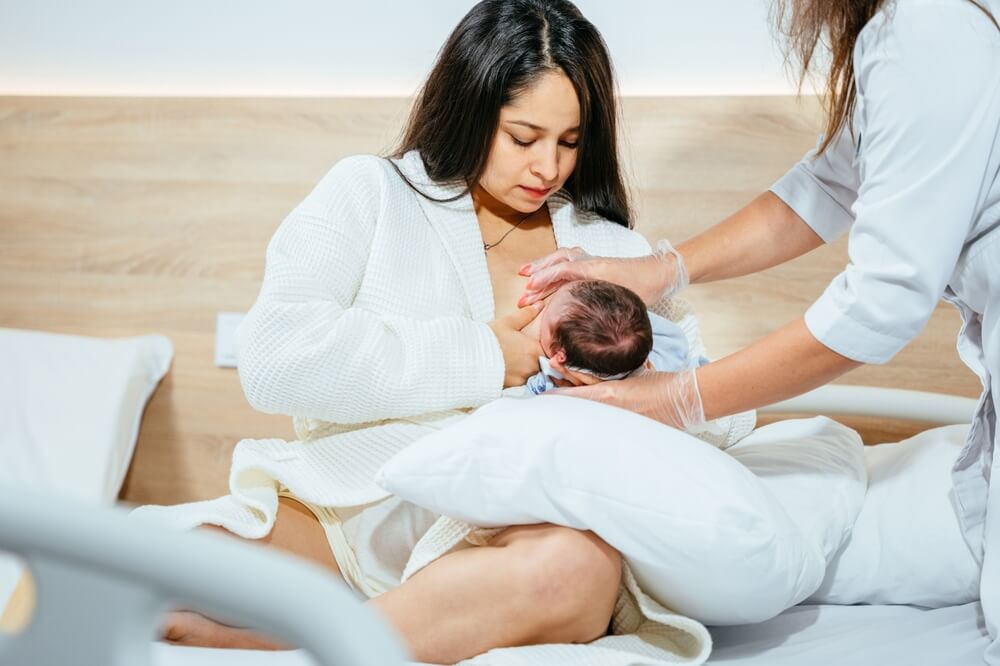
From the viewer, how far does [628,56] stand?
2100 mm

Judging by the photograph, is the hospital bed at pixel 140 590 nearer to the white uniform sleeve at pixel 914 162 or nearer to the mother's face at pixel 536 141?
the white uniform sleeve at pixel 914 162

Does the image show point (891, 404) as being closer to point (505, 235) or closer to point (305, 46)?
point (505, 235)

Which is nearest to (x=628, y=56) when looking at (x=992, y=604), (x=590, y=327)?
(x=590, y=327)

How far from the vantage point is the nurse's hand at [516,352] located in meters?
1.51

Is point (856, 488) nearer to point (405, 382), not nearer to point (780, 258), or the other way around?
point (780, 258)

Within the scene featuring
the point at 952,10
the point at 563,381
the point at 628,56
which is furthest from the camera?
the point at 628,56

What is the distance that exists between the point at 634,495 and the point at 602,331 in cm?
38

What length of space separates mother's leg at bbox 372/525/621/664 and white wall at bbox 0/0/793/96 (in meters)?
1.26

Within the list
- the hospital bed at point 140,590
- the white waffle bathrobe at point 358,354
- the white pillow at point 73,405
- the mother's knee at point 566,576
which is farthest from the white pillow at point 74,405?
the hospital bed at point 140,590

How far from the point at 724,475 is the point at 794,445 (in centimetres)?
45

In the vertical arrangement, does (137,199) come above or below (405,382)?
below

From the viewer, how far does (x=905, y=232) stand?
114 cm

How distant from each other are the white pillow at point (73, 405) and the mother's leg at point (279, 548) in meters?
0.99

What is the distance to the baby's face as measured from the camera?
148cm
